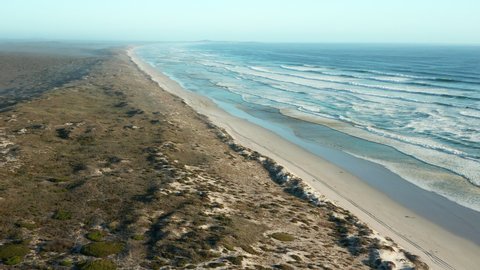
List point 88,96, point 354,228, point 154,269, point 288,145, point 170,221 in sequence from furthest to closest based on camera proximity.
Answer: point 88,96
point 288,145
point 354,228
point 170,221
point 154,269

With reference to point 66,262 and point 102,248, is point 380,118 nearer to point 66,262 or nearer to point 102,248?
point 102,248

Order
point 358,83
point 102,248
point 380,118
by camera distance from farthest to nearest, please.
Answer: point 358,83 → point 380,118 → point 102,248

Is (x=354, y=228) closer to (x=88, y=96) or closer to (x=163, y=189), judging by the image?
(x=163, y=189)

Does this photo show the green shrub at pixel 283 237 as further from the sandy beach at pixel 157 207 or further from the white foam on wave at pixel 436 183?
the white foam on wave at pixel 436 183

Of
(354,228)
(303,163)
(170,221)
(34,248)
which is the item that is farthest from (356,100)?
(34,248)

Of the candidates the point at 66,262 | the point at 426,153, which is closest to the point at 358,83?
the point at 426,153

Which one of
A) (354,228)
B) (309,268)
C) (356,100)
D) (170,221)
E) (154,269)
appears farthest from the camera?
(356,100)
